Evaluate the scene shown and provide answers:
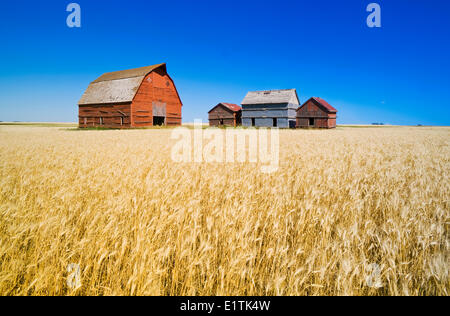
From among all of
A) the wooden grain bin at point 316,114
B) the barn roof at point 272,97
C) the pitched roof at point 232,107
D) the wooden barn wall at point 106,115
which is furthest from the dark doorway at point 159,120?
the wooden grain bin at point 316,114

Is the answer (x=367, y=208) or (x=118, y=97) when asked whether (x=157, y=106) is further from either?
(x=367, y=208)

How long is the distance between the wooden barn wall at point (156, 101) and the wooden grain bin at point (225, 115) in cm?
1473

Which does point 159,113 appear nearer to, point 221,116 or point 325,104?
point 221,116

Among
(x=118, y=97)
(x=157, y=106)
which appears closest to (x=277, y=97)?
(x=157, y=106)

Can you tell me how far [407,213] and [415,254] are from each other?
905mm

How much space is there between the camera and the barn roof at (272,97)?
45.2 meters

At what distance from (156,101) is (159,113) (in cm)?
174

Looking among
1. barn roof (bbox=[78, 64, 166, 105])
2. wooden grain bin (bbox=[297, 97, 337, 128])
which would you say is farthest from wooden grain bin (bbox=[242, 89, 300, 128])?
barn roof (bbox=[78, 64, 166, 105])

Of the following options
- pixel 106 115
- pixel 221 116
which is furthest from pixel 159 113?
pixel 221 116

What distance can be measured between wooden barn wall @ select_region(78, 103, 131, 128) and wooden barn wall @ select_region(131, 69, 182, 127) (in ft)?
4.77
